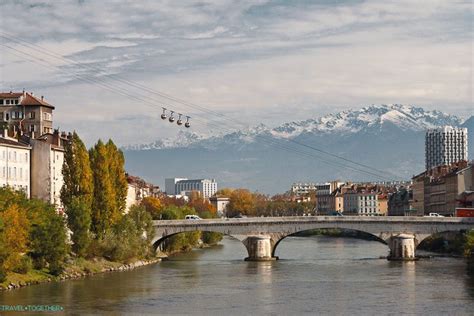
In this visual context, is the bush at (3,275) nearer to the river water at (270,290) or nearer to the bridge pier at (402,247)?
the river water at (270,290)

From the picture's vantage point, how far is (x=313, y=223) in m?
109

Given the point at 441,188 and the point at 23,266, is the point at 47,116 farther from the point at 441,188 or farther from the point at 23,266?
the point at 441,188

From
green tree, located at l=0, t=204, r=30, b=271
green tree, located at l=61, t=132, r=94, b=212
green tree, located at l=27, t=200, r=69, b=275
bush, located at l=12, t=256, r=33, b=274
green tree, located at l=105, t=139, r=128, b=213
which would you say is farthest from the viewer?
green tree, located at l=105, t=139, r=128, b=213

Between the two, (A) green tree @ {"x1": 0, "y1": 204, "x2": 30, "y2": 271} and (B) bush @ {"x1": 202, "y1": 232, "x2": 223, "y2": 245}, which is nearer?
(A) green tree @ {"x1": 0, "y1": 204, "x2": 30, "y2": 271}

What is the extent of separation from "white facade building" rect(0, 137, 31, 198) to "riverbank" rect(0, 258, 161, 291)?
8820 mm

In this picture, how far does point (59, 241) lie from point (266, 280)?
15.7 metres

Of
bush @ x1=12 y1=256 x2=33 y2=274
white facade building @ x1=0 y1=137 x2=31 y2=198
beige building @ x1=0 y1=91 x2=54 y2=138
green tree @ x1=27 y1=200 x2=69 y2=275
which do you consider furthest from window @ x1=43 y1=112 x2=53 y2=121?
bush @ x1=12 y1=256 x2=33 y2=274

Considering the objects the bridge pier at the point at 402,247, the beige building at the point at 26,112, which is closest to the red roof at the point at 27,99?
the beige building at the point at 26,112

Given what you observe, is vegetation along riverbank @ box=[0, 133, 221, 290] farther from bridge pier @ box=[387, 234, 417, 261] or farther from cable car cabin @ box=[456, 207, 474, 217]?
cable car cabin @ box=[456, 207, 474, 217]

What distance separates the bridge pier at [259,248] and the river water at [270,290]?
371 centimetres

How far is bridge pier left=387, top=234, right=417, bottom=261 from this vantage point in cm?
10388

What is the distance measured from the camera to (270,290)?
7331 centimetres

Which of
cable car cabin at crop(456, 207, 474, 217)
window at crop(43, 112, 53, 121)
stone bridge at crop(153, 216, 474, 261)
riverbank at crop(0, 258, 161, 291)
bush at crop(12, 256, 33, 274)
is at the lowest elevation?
riverbank at crop(0, 258, 161, 291)

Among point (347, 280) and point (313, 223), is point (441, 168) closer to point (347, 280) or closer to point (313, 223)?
point (313, 223)
